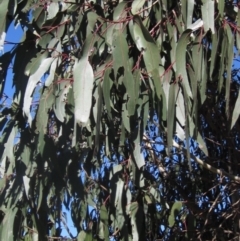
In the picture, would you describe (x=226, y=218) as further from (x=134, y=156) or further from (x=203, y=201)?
(x=134, y=156)

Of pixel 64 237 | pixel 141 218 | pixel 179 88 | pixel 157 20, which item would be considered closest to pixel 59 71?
pixel 157 20

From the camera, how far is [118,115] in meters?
2.21

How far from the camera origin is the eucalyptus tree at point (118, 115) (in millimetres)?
1761

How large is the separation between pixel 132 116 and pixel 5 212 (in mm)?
836

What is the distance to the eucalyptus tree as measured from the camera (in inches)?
69.3

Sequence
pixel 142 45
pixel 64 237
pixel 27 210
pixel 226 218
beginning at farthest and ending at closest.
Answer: pixel 64 237 → pixel 226 218 → pixel 27 210 → pixel 142 45

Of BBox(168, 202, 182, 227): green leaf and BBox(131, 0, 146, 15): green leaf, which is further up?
BBox(131, 0, 146, 15): green leaf

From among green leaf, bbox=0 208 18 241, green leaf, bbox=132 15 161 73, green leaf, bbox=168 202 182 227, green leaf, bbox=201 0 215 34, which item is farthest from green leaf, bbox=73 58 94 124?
green leaf, bbox=168 202 182 227

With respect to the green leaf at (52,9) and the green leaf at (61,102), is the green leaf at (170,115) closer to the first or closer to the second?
the green leaf at (61,102)

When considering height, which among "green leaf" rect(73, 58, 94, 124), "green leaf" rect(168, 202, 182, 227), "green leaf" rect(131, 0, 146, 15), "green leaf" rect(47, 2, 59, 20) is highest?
"green leaf" rect(47, 2, 59, 20)

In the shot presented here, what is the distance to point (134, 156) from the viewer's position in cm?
208

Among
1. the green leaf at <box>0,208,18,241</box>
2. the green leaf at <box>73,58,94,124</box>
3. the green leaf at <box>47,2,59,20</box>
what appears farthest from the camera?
the green leaf at <box>0,208,18,241</box>

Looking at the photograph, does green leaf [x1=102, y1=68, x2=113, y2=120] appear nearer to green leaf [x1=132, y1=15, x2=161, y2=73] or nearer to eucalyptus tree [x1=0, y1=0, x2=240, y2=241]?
eucalyptus tree [x1=0, y1=0, x2=240, y2=241]

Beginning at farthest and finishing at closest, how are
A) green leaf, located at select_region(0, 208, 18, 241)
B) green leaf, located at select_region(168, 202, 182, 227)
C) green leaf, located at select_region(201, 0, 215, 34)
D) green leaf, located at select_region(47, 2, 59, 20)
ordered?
1. green leaf, located at select_region(168, 202, 182, 227)
2. green leaf, located at select_region(0, 208, 18, 241)
3. green leaf, located at select_region(47, 2, 59, 20)
4. green leaf, located at select_region(201, 0, 215, 34)
